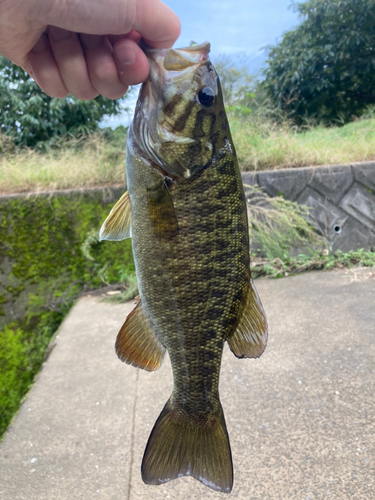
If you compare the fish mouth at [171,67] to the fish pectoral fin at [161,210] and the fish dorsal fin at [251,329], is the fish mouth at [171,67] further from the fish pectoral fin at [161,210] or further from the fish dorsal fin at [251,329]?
the fish dorsal fin at [251,329]

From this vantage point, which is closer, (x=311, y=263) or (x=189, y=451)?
(x=189, y=451)

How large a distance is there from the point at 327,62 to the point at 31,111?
27.5 feet

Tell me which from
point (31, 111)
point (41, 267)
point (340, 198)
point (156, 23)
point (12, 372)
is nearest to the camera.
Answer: point (156, 23)

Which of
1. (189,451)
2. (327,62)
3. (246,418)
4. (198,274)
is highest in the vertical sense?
(327,62)

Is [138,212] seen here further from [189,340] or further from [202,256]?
[189,340]

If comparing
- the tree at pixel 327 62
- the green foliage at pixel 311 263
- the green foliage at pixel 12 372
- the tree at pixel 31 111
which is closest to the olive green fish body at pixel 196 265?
the green foliage at pixel 12 372

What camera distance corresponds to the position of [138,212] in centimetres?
104

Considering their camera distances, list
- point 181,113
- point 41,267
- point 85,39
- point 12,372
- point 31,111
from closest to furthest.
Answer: point 181,113
point 85,39
point 12,372
point 41,267
point 31,111

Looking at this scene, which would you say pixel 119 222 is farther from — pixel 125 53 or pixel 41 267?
pixel 41 267

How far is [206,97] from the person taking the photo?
99cm

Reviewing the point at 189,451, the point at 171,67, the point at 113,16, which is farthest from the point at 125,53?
the point at 189,451

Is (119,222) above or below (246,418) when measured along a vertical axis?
above

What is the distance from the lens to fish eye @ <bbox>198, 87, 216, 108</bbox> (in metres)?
0.98

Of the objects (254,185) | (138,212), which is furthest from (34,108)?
(138,212)
